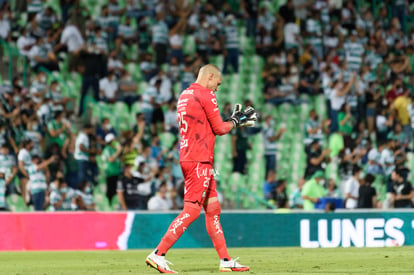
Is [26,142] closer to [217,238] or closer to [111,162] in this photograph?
[111,162]

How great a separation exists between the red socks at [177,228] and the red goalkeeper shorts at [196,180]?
90 millimetres

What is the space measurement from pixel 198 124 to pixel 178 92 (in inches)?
555

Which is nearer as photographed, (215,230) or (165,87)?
(215,230)

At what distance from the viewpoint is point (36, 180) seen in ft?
69.1

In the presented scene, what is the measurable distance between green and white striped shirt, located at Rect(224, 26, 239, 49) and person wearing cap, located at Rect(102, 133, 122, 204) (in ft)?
→ 17.7

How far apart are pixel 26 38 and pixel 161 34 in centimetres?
363

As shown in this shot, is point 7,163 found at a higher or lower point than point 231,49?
lower

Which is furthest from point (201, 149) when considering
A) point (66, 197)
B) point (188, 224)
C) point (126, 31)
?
point (126, 31)

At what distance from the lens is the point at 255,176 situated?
2372cm

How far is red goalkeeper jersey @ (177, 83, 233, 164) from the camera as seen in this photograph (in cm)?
1085

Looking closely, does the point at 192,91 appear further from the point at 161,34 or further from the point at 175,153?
the point at 161,34

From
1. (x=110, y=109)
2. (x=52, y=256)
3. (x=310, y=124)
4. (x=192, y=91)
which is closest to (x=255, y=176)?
(x=310, y=124)

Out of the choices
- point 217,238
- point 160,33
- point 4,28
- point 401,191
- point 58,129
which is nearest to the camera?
point 217,238

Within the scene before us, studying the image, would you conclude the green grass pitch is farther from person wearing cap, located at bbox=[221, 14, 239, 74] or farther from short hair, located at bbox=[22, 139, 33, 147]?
person wearing cap, located at bbox=[221, 14, 239, 74]
